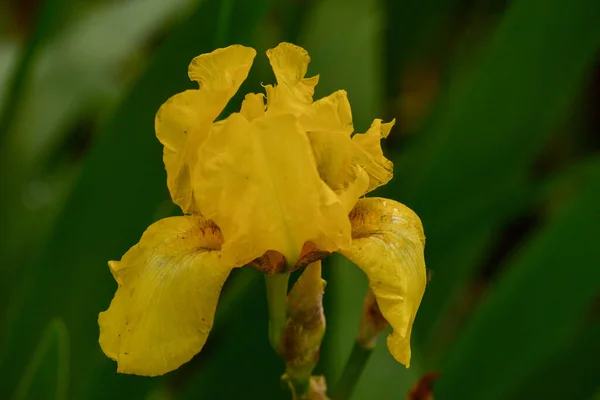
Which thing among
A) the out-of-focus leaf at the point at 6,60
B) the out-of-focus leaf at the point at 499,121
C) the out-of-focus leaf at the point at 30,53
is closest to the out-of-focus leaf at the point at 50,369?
the out-of-focus leaf at the point at 30,53

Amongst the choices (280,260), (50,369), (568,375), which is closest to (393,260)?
(280,260)

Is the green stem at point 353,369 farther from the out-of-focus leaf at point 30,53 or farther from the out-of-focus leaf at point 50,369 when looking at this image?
the out-of-focus leaf at point 30,53

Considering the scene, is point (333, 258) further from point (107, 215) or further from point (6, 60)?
point (6, 60)

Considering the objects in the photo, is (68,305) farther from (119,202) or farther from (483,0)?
(483,0)

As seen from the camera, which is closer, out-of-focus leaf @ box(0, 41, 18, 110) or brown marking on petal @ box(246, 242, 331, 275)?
brown marking on petal @ box(246, 242, 331, 275)

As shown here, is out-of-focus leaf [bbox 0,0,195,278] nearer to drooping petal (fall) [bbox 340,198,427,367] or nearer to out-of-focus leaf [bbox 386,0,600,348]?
out-of-focus leaf [bbox 386,0,600,348]

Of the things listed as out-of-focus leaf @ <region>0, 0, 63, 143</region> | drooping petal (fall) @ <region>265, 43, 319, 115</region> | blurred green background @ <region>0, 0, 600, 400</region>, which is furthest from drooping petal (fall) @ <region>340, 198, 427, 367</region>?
out-of-focus leaf @ <region>0, 0, 63, 143</region>

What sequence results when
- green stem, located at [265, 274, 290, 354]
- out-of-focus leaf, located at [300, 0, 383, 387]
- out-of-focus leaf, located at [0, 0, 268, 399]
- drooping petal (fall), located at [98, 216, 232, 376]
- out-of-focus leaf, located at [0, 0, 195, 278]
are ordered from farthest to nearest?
out-of-focus leaf, located at [0, 0, 195, 278] < out-of-focus leaf, located at [300, 0, 383, 387] < out-of-focus leaf, located at [0, 0, 268, 399] < green stem, located at [265, 274, 290, 354] < drooping petal (fall), located at [98, 216, 232, 376]
